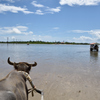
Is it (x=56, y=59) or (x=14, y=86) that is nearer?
(x=14, y=86)

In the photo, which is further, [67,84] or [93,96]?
[67,84]

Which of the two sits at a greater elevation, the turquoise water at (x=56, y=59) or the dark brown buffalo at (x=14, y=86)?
the dark brown buffalo at (x=14, y=86)

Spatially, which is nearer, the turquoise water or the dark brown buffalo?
the dark brown buffalo

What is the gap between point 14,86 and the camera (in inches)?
100

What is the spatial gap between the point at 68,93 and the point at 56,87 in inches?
32.5

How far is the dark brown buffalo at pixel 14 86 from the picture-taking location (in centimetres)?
215

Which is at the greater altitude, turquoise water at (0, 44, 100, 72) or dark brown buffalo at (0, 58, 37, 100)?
dark brown buffalo at (0, 58, 37, 100)

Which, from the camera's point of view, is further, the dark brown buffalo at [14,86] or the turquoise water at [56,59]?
the turquoise water at [56,59]

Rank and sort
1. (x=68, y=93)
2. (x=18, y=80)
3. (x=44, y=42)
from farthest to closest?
(x=44, y=42) < (x=68, y=93) < (x=18, y=80)

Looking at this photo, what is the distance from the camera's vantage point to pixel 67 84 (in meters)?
6.57

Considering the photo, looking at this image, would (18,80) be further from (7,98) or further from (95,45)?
(95,45)

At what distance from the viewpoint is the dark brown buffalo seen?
2.15m

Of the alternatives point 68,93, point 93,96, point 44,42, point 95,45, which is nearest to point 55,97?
point 68,93

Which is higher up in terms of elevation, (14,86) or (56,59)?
(14,86)
